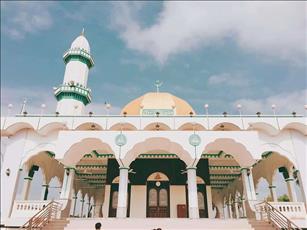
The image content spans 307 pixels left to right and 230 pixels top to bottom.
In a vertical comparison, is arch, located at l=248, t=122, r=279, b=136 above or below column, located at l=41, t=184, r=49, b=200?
above

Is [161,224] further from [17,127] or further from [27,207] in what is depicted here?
[17,127]

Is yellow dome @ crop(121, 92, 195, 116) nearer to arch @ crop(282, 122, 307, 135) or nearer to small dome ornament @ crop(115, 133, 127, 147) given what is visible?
small dome ornament @ crop(115, 133, 127, 147)

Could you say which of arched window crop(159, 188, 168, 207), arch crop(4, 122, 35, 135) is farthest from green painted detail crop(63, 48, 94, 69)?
arched window crop(159, 188, 168, 207)

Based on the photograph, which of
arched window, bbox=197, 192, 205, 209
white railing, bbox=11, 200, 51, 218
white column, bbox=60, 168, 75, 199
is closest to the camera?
white railing, bbox=11, 200, 51, 218

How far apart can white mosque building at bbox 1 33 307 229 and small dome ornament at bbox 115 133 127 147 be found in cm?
5

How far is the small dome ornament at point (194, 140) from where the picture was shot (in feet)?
46.1

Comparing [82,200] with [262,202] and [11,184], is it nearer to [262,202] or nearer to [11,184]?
[11,184]

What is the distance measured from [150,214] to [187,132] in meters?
7.06

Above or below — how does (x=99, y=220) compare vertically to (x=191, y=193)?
below

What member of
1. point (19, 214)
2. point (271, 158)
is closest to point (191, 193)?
point (271, 158)

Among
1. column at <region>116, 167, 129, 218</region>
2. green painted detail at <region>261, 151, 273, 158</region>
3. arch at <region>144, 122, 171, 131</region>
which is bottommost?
column at <region>116, 167, 129, 218</region>

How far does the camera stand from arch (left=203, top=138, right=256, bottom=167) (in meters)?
14.2

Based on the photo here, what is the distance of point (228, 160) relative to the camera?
62.4 ft

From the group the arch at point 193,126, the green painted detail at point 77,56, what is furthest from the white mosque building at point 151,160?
the green painted detail at point 77,56
